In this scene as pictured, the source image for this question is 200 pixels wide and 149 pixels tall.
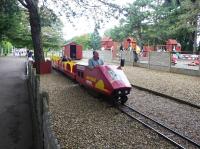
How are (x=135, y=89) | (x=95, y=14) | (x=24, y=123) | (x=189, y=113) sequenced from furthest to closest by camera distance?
(x=95, y=14) < (x=135, y=89) < (x=189, y=113) < (x=24, y=123)

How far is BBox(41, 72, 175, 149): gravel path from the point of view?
748 cm

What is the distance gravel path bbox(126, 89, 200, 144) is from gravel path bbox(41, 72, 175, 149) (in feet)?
2.75

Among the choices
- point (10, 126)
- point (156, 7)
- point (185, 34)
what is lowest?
point (10, 126)

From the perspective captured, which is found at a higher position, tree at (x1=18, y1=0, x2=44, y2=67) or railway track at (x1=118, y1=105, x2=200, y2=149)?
tree at (x1=18, y1=0, x2=44, y2=67)

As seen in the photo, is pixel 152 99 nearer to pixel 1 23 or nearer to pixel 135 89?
pixel 135 89

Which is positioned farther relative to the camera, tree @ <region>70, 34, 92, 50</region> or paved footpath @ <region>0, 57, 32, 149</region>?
tree @ <region>70, 34, 92, 50</region>

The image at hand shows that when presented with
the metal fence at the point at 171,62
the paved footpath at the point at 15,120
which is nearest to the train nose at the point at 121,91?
the paved footpath at the point at 15,120

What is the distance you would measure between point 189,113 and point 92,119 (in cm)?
297

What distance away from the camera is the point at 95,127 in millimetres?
8727

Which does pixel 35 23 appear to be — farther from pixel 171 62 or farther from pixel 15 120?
pixel 15 120

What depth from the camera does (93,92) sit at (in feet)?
42.7

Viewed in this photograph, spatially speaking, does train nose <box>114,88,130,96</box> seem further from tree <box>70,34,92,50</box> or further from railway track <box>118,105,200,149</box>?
tree <box>70,34,92,50</box>

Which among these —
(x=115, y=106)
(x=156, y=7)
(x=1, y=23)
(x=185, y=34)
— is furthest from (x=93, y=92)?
(x=156, y=7)

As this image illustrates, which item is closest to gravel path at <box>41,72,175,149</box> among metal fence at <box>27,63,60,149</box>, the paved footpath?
the paved footpath
